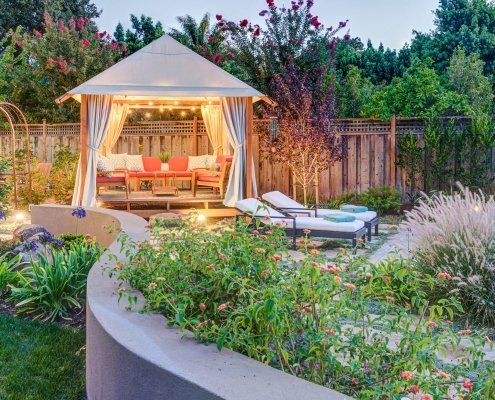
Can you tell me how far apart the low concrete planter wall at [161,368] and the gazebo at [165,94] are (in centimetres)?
865

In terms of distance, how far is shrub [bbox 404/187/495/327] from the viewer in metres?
4.91

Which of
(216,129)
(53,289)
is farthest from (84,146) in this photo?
(53,289)

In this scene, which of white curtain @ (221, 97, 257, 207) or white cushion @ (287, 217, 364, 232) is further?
white curtain @ (221, 97, 257, 207)

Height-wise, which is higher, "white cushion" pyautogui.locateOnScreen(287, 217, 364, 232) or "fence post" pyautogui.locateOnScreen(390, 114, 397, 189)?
"fence post" pyautogui.locateOnScreen(390, 114, 397, 189)

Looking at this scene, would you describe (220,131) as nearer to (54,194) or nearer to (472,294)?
(54,194)

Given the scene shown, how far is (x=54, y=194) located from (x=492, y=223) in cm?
1042

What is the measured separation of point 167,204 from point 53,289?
7.42m

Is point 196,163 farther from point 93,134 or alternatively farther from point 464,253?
point 464,253

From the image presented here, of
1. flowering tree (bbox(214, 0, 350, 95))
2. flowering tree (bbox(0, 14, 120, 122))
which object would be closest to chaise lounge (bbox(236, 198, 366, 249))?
flowering tree (bbox(214, 0, 350, 95))

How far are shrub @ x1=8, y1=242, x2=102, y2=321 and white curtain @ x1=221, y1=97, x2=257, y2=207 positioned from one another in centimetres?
701

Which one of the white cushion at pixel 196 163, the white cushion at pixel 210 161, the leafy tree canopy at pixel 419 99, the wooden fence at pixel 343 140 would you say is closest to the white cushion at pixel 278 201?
the wooden fence at pixel 343 140

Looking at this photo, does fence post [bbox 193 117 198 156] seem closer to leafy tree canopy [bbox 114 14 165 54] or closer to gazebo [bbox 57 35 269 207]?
gazebo [bbox 57 35 269 207]

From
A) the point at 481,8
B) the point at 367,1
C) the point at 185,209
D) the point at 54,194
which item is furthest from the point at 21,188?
the point at 481,8

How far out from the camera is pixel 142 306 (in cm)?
340
